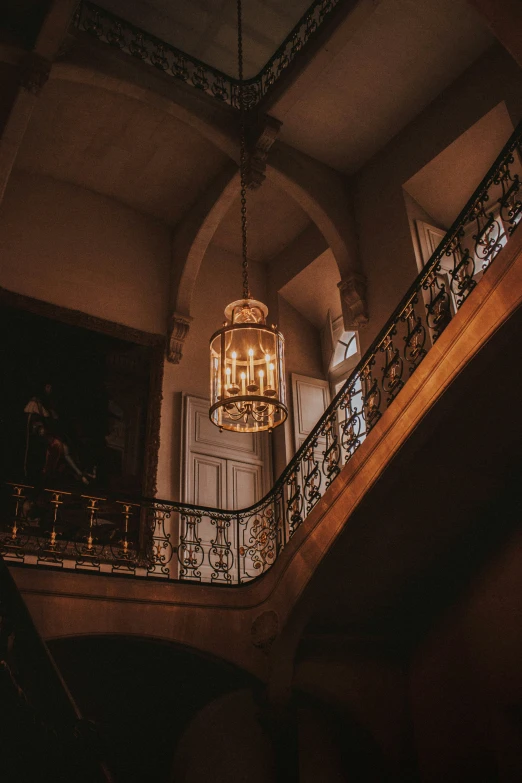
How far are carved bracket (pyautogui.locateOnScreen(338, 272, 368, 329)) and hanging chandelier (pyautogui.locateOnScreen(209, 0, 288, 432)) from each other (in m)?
3.30

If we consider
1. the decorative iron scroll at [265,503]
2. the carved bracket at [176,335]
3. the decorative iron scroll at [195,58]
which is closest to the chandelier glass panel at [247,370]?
the decorative iron scroll at [265,503]

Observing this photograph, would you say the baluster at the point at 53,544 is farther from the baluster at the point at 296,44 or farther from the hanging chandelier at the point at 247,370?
the baluster at the point at 296,44

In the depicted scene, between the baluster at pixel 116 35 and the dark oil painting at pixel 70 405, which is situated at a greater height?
the baluster at pixel 116 35

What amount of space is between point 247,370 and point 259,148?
12.6ft

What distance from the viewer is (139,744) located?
22.1 feet

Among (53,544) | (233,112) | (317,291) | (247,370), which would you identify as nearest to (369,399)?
(247,370)

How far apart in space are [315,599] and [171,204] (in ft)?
18.6

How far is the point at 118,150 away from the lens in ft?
28.3

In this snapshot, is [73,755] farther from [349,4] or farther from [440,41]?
[440,41]

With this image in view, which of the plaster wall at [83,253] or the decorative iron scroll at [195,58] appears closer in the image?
the decorative iron scroll at [195,58]

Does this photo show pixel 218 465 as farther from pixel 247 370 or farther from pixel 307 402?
pixel 247 370

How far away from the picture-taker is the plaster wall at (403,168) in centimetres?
727

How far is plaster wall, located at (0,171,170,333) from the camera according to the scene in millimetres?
8297

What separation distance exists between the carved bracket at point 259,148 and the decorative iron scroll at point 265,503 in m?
2.24
